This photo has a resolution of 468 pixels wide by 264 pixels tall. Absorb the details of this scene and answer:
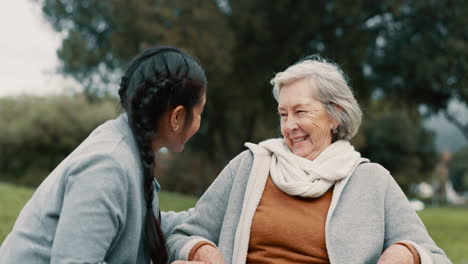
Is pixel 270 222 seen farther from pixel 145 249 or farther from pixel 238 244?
pixel 145 249

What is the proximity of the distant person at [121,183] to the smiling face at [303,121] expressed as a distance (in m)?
0.72

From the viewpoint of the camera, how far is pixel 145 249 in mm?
2463

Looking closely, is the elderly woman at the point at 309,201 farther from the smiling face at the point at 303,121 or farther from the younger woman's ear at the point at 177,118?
the younger woman's ear at the point at 177,118

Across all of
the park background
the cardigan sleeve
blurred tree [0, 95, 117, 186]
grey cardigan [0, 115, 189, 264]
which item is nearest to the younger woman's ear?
grey cardigan [0, 115, 189, 264]

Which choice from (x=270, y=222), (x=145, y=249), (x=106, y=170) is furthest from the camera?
(x=270, y=222)

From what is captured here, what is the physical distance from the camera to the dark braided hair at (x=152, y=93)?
2.25m

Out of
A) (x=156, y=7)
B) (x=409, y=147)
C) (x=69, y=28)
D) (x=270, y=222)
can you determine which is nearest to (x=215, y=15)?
(x=156, y=7)

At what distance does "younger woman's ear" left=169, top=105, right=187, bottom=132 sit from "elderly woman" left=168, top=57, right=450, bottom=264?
689 mm

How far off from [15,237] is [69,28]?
15213mm

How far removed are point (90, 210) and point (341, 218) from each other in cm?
132

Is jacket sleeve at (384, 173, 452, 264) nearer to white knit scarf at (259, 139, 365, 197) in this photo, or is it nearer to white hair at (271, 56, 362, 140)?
white knit scarf at (259, 139, 365, 197)

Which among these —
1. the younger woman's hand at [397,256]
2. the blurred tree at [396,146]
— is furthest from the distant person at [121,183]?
the blurred tree at [396,146]

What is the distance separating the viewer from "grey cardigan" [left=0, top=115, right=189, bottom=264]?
78.8 inches

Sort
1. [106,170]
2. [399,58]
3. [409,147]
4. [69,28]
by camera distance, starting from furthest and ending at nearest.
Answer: [409,147] < [69,28] < [399,58] < [106,170]
